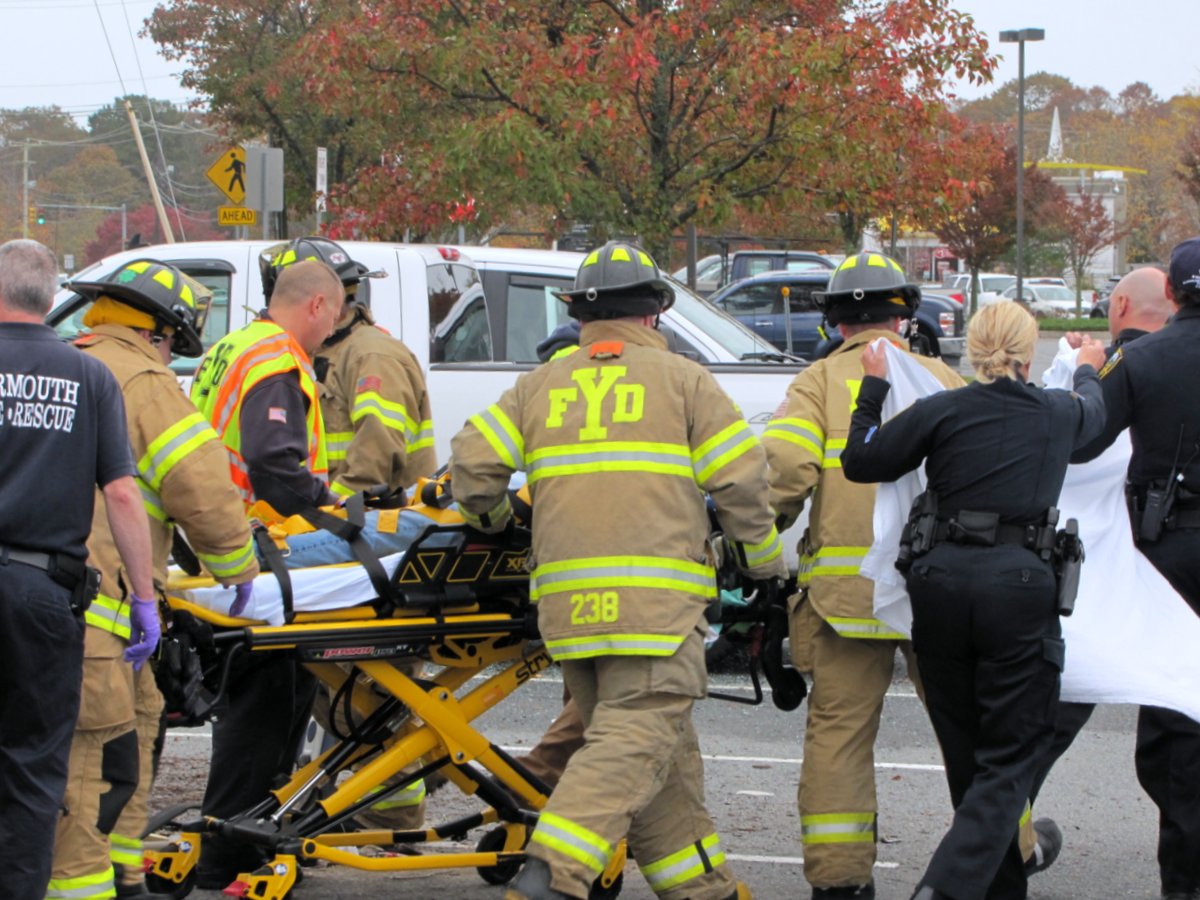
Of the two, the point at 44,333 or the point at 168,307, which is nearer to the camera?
the point at 44,333

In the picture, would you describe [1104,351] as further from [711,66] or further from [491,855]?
[711,66]

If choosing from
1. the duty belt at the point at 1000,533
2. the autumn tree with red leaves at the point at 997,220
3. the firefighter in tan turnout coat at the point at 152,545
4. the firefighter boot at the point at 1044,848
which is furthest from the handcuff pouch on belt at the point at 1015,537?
the autumn tree with red leaves at the point at 997,220

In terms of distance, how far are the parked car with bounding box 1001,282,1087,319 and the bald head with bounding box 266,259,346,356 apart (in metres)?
42.0

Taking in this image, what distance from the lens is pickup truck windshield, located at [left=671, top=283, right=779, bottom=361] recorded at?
8.95 meters

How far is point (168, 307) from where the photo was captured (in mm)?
4387

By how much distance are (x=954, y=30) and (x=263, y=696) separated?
29.4 ft

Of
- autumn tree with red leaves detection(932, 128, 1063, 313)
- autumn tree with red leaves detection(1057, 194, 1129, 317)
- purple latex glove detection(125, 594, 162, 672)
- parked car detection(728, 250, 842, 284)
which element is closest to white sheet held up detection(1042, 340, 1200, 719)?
purple latex glove detection(125, 594, 162, 672)

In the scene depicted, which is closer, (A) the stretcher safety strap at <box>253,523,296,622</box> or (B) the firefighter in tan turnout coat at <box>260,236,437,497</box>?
(A) the stretcher safety strap at <box>253,523,296,622</box>

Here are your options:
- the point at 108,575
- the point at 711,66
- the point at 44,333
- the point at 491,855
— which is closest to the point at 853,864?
the point at 491,855

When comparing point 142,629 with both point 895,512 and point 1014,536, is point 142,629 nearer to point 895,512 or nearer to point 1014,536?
point 895,512

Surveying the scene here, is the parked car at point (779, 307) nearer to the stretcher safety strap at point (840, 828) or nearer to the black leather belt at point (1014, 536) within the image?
the stretcher safety strap at point (840, 828)

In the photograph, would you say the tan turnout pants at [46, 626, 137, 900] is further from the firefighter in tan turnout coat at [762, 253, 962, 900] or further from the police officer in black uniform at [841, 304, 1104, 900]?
the police officer in black uniform at [841, 304, 1104, 900]

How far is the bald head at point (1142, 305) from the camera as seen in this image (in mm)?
5363

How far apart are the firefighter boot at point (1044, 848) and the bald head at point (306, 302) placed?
2.83 meters
